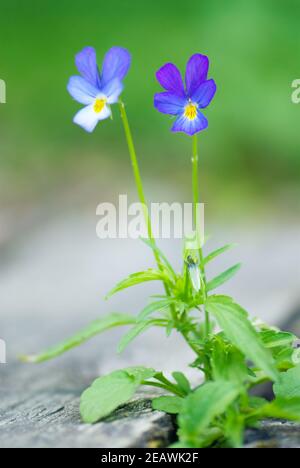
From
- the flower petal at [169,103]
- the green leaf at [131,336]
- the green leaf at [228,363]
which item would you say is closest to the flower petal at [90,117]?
the flower petal at [169,103]

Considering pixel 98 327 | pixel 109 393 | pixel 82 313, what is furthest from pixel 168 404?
pixel 82 313

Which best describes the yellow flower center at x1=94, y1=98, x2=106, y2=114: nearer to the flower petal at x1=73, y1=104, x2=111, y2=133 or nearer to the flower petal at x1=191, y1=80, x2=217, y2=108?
the flower petal at x1=73, y1=104, x2=111, y2=133

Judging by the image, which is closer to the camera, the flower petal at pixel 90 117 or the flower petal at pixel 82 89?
the flower petal at pixel 90 117

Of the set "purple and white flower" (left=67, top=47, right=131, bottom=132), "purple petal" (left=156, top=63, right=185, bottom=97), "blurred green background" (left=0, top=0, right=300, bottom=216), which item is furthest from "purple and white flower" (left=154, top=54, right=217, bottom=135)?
"blurred green background" (left=0, top=0, right=300, bottom=216)

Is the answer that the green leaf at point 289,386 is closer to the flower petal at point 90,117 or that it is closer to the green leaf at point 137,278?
the green leaf at point 137,278

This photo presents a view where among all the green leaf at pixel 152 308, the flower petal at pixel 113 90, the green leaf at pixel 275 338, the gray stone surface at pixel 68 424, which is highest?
the flower petal at pixel 113 90
